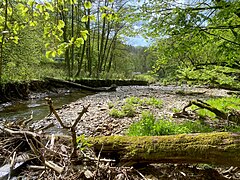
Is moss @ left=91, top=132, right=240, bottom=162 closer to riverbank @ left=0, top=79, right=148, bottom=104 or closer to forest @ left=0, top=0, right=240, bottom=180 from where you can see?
forest @ left=0, top=0, right=240, bottom=180

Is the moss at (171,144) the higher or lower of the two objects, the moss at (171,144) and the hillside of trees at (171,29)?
the lower

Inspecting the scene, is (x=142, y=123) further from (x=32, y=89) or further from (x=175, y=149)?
(x=32, y=89)

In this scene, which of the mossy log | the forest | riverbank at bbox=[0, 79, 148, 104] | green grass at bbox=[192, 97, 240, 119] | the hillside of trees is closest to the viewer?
the mossy log

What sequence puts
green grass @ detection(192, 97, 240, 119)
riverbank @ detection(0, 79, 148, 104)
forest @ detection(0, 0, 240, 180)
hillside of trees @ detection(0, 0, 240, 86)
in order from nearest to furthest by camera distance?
forest @ detection(0, 0, 240, 180)
hillside of trees @ detection(0, 0, 240, 86)
green grass @ detection(192, 97, 240, 119)
riverbank @ detection(0, 79, 148, 104)

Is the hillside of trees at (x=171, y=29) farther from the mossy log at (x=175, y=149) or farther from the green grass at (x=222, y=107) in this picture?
the mossy log at (x=175, y=149)

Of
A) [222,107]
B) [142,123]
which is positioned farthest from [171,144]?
[222,107]

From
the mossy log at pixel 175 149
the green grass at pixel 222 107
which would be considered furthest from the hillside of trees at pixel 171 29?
the mossy log at pixel 175 149

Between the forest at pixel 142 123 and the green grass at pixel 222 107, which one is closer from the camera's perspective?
the forest at pixel 142 123

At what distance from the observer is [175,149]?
7.80 feet

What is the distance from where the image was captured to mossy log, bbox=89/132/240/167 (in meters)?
2.16

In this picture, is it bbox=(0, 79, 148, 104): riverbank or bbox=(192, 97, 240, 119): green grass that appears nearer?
bbox=(192, 97, 240, 119): green grass

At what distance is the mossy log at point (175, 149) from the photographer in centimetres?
216

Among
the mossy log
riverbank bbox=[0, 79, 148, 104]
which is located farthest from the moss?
riverbank bbox=[0, 79, 148, 104]

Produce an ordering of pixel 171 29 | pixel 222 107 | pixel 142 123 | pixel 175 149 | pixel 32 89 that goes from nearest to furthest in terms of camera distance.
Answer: pixel 175 149, pixel 142 123, pixel 171 29, pixel 222 107, pixel 32 89
